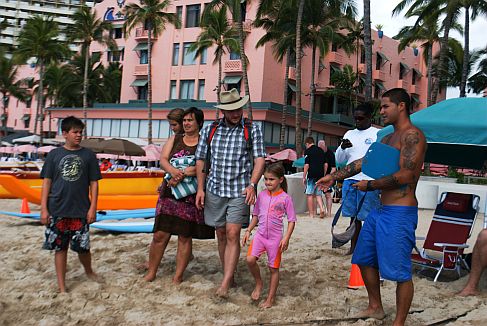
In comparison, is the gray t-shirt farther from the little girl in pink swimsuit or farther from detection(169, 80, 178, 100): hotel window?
detection(169, 80, 178, 100): hotel window

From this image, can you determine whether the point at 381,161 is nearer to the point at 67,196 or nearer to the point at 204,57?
the point at 67,196

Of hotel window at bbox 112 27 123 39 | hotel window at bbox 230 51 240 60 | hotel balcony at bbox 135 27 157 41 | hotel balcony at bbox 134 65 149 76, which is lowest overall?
hotel balcony at bbox 134 65 149 76

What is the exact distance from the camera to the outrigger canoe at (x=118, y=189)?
1012 cm

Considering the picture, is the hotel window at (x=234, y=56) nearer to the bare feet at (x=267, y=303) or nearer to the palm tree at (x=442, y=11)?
the palm tree at (x=442, y=11)

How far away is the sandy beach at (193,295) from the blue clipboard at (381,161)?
117 centimetres

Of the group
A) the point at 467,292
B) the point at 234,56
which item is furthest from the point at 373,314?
the point at 234,56

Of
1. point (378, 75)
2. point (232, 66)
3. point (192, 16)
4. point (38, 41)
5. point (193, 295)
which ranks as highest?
point (192, 16)

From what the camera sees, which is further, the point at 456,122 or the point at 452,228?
the point at 452,228

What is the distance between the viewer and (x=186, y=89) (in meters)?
41.5

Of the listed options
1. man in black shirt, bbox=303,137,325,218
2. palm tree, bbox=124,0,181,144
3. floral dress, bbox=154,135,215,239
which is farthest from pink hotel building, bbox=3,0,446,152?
floral dress, bbox=154,135,215,239

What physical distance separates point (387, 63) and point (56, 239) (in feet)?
157

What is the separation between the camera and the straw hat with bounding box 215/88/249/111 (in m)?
4.59

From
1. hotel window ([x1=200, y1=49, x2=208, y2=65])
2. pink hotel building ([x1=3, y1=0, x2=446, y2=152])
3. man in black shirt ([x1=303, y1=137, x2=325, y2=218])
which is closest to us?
man in black shirt ([x1=303, y1=137, x2=325, y2=218])

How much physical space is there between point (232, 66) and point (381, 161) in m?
35.8
